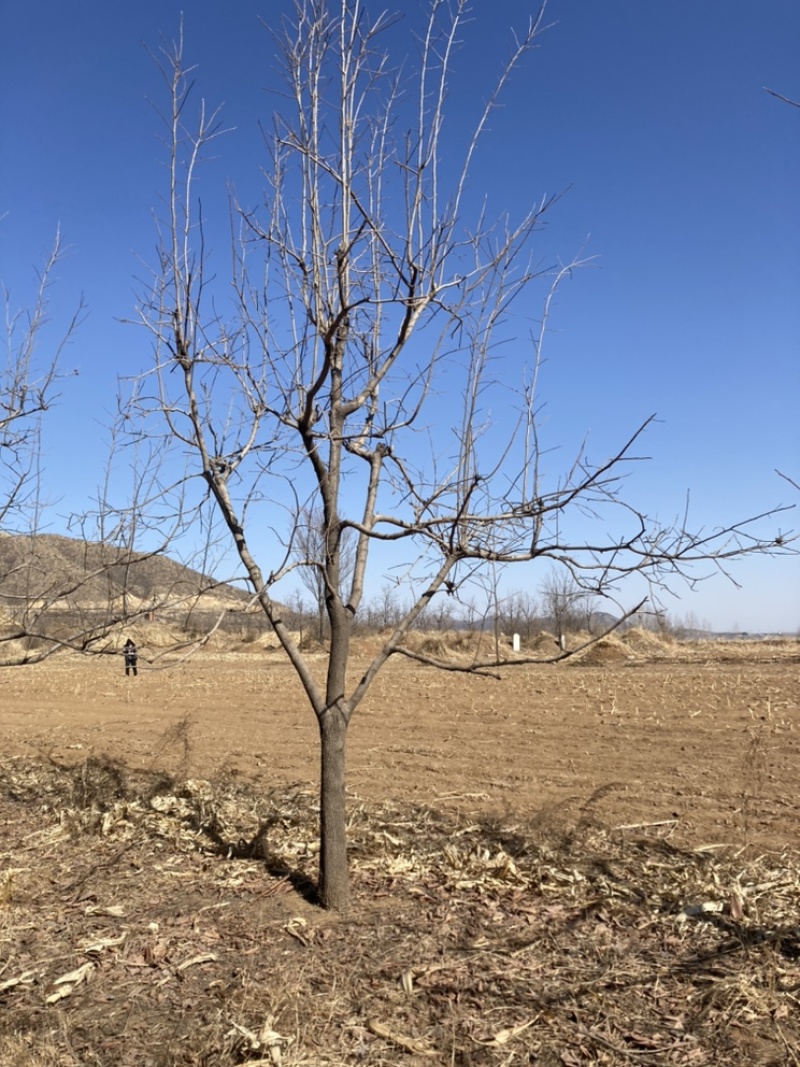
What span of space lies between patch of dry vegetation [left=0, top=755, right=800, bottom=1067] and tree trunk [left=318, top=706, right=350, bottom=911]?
0.15 meters

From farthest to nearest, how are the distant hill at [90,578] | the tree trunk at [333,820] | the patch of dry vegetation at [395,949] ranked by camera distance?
the distant hill at [90,578] < the tree trunk at [333,820] < the patch of dry vegetation at [395,949]

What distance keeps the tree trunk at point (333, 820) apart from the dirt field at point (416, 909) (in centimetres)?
16

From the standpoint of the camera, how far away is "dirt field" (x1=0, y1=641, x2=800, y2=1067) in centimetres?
366

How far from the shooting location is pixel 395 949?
14.6 feet

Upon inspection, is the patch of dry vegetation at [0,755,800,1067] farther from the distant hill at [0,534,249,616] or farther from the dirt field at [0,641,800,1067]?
the distant hill at [0,534,249,616]

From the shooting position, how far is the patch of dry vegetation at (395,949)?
11.8 feet

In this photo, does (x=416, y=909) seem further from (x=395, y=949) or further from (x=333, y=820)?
(x=333, y=820)

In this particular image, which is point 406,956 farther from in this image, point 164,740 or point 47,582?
point 164,740

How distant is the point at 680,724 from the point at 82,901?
952 cm

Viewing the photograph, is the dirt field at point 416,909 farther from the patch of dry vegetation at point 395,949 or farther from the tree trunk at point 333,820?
the tree trunk at point 333,820

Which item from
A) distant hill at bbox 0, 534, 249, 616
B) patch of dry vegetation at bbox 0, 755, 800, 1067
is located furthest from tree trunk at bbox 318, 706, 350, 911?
distant hill at bbox 0, 534, 249, 616

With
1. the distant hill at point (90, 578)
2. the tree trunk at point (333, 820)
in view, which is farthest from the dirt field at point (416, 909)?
the distant hill at point (90, 578)

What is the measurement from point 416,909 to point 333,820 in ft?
2.26

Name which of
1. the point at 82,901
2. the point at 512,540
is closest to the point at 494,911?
the point at 512,540
